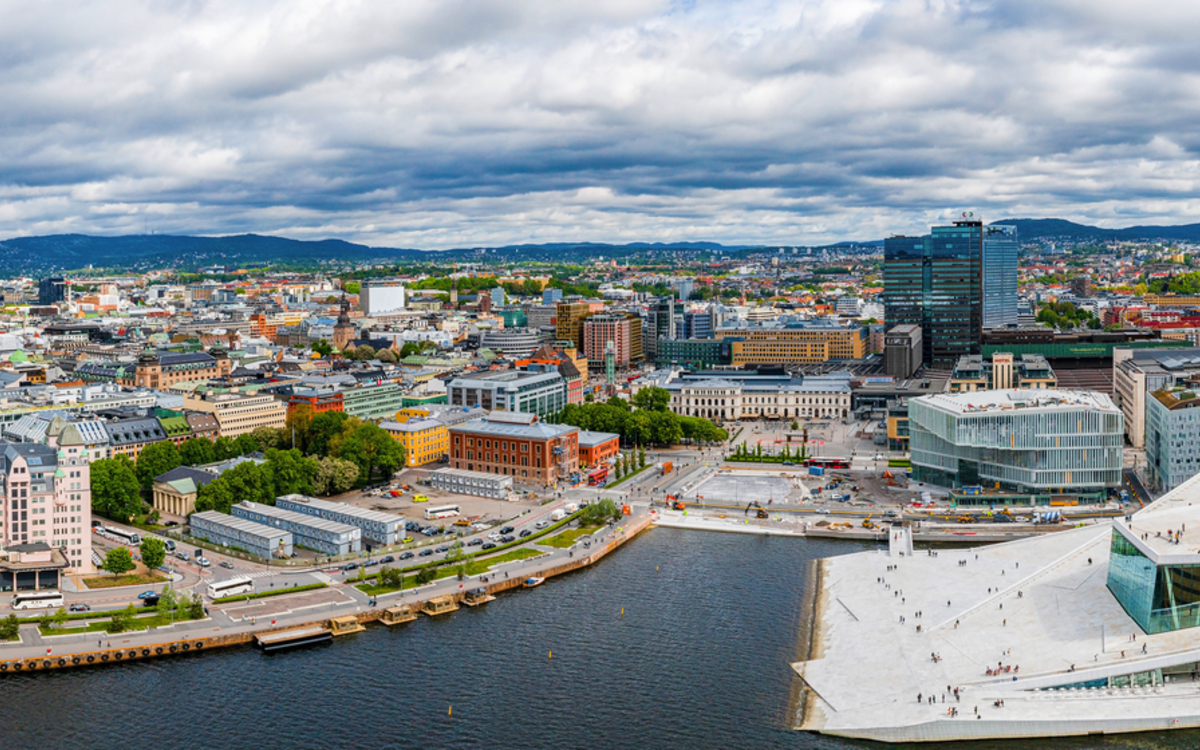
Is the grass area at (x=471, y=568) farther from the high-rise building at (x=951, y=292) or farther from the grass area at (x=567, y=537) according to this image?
the high-rise building at (x=951, y=292)

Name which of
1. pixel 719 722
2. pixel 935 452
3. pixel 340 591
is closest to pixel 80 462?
pixel 340 591

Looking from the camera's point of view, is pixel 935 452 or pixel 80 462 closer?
pixel 80 462

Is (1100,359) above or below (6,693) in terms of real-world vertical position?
above

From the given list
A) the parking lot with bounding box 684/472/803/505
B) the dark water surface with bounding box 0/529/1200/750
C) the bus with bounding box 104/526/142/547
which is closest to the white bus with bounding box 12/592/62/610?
Result: the dark water surface with bounding box 0/529/1200/750

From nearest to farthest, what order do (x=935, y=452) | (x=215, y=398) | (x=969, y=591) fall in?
(x=969, y=591), (x=935, y=452), (x=215, y=398)

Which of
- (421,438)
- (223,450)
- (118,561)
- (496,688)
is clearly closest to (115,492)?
(223,450)

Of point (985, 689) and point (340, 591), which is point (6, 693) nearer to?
point (340, 591)
